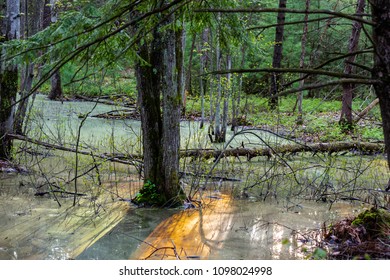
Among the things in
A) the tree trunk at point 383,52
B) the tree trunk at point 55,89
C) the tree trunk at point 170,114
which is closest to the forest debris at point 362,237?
the tree trunk at point 383,52

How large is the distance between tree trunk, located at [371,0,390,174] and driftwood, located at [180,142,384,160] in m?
6.34

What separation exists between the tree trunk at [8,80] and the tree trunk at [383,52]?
8249 mm

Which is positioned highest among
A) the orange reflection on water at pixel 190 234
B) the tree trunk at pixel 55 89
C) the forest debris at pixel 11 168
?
the tree trunk at pixel 55 89

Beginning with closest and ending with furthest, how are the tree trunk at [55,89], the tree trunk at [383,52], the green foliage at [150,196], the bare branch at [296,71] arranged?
the bare branch at [296,71] → the tree trunk at [383,52] → the green foliage at [150,196] → the tree trunk at [55,89]

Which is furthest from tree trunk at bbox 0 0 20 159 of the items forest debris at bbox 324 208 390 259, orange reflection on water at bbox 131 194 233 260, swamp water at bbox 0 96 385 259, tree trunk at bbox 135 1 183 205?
forest debris at bbox 324 208 390 259

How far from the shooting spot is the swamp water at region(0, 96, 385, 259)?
5012 millimetres

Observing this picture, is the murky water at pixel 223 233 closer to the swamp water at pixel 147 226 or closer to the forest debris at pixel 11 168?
the swamp water at pixel 147 226

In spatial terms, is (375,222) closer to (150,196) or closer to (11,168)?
(150,196)

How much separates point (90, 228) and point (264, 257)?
7.69 feet

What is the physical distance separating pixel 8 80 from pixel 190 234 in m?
5.97

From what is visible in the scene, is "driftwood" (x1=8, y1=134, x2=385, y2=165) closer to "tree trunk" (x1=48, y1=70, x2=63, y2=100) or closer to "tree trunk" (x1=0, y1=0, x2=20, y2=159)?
"tree trunk" (x1=0, y1=0, x2=20, y2=159)

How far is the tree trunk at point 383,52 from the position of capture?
2.17m
